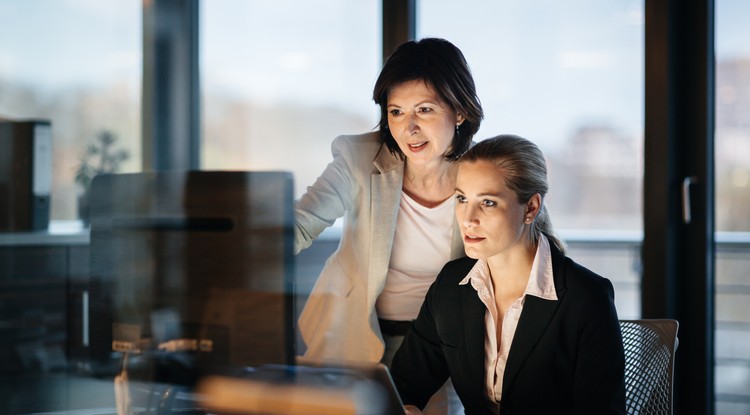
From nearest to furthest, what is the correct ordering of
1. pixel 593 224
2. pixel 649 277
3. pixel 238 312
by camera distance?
1. pixel 238 312
2. pixel 649 277
3. pixel 593 224

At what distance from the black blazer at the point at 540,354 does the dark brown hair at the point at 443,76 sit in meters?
0.36

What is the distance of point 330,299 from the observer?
6.25 ft

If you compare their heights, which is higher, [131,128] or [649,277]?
[131,128]

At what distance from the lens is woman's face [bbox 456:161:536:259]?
1556 mm

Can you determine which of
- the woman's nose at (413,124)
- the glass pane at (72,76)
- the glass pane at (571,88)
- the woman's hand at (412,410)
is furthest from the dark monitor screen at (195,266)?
the glass pane at (72,76)

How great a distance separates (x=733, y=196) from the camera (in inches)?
99.7

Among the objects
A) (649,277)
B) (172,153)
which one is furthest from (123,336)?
(172,153)

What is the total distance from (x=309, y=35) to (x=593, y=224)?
57.6 inches

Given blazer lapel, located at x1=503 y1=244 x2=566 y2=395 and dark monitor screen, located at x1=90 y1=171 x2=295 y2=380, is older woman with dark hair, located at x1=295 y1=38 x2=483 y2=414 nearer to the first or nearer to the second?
blazer lapel, located at x1=503 y1=244 x2=566 y2=395

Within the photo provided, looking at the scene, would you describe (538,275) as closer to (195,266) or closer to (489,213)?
(489,213)

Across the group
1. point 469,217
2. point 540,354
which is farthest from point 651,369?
point 469,217

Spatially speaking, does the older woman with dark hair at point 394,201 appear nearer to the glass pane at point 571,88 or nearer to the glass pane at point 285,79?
the glass pane at point 571,88

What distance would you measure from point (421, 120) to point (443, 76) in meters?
0.11

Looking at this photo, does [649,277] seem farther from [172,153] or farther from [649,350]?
[172,153]
